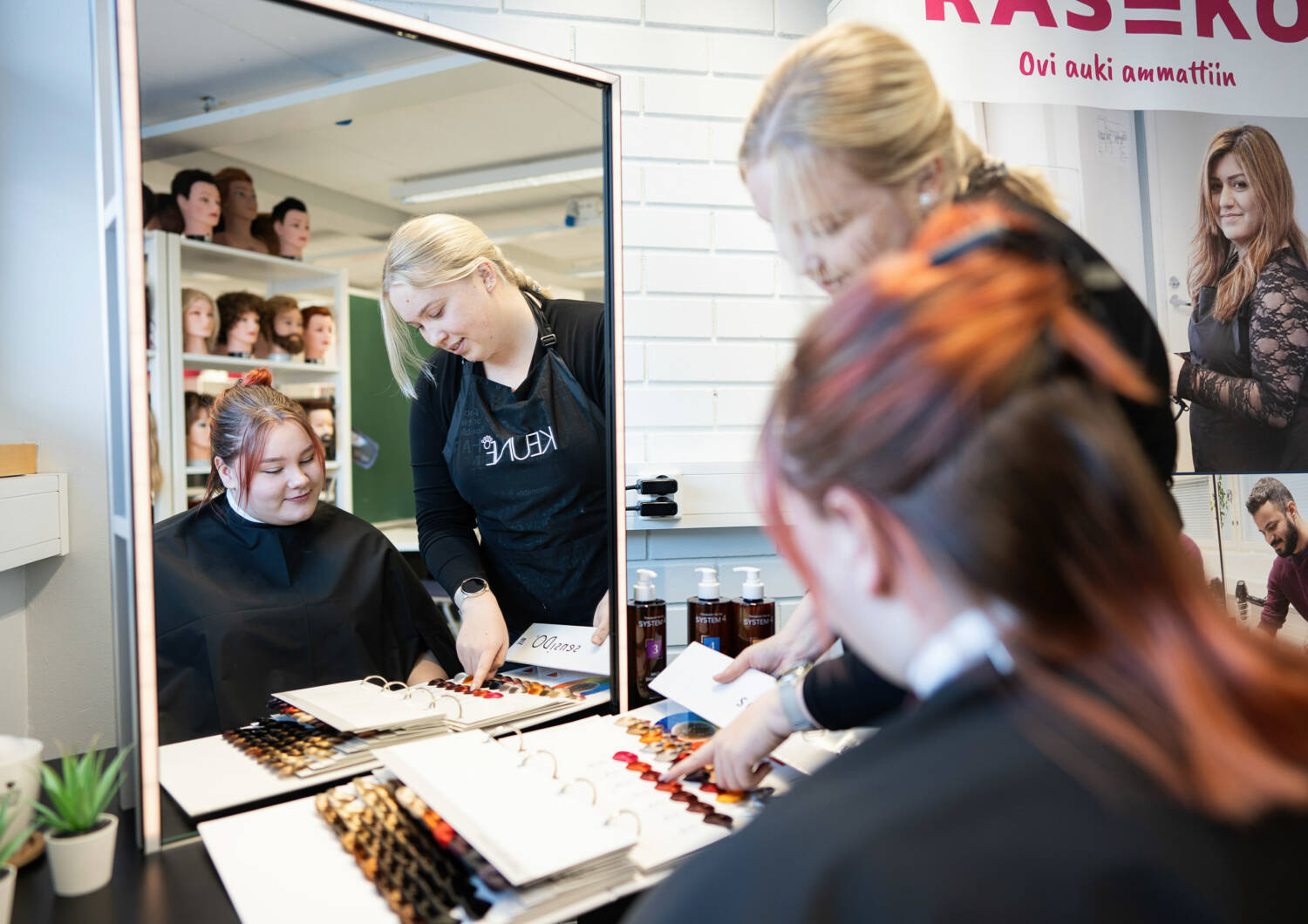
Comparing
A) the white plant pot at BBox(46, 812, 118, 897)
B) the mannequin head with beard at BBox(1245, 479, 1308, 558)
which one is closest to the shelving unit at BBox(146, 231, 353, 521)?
the white plant pot at BBox(46, 812, 118, 897)

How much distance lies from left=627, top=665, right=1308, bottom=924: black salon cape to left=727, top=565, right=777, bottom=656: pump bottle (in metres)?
0.94

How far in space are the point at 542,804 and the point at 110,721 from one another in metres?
1.05

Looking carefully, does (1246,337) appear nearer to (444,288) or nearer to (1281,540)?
(1281,540)

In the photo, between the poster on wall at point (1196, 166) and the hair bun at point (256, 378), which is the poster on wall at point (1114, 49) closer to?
the poster on wall at point (1196, 166)

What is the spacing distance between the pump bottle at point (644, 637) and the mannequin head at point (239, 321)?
70cm

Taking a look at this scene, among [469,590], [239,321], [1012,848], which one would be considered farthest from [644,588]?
[1012,848]

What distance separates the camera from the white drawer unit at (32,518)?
1.40 m

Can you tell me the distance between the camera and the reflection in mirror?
1.05m

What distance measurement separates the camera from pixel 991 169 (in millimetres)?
948

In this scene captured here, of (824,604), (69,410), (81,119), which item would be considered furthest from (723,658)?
(81,119)

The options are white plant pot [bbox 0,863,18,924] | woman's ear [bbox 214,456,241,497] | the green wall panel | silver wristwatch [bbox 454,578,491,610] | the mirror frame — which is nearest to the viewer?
white plant pot [bbox 0,863,18,924]

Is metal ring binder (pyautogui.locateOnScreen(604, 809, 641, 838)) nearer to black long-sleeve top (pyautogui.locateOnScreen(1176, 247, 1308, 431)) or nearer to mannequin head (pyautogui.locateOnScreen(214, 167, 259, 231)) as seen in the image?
mannequin head (pyautogui.locateOnScreen(214, 167, 259, 231))

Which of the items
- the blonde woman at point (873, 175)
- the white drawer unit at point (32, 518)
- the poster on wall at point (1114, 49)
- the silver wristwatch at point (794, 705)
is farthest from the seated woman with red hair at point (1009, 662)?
the poster on wall at point (1114, 49)

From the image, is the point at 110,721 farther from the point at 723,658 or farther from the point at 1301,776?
the point at 1301,776
